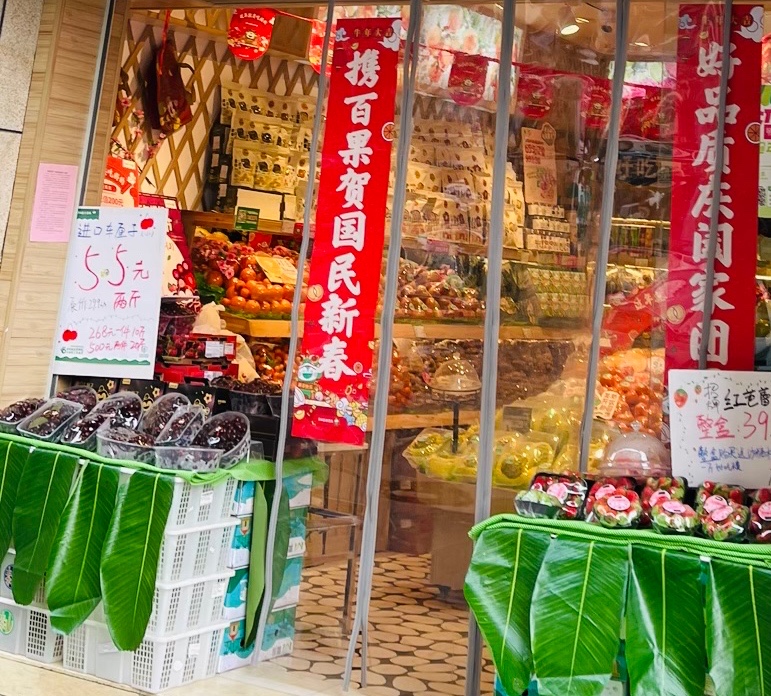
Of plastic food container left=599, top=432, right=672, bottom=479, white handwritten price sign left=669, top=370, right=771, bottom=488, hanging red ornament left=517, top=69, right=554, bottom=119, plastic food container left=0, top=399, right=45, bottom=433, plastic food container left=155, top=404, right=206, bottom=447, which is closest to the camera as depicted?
white handwritten price sign left=669, top=370, right=771, bottom=488

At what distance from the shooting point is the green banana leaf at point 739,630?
2.99 meters

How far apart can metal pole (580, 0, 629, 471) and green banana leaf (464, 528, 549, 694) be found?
662mm

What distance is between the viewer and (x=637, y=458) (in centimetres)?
381

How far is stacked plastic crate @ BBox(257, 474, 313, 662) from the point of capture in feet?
14.5

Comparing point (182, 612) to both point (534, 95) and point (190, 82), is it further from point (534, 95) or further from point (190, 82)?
point (190, 82)

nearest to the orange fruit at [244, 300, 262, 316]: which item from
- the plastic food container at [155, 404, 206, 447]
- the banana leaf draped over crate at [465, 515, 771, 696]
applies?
the plastic food container at [155, 404, 206, 447]

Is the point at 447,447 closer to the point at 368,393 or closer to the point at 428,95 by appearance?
the point at 368,393

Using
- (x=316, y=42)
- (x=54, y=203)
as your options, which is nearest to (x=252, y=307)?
(x=54, y=203)

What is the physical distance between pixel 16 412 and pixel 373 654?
69.4 inches

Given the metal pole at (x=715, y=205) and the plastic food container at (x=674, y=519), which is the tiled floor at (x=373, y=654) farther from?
the metal pole at (x=715, y=205)

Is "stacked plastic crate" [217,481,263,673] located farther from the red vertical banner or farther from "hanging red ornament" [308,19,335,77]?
"hanging red ornament" [308,19,335,77]

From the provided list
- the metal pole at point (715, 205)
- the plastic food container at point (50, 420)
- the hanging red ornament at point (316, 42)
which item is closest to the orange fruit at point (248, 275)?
the hanging red ornament at point (316, 42)

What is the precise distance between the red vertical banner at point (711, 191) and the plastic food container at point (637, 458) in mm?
282

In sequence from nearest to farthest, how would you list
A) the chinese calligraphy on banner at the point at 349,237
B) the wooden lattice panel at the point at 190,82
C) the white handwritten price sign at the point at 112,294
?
the chinese calligraphy on banner at the point at 349,237
the white handwritten price sign at the point at 112,294
the wooden lattice panel at the point at 190,82
